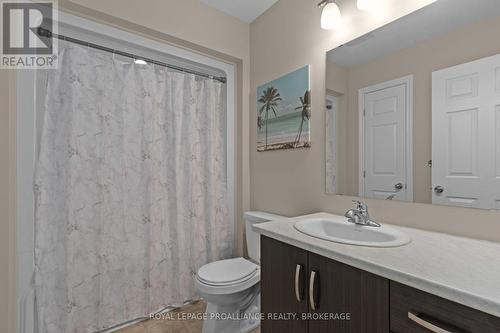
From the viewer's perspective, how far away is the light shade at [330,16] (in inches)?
55.0

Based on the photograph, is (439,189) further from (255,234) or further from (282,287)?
(255,234)

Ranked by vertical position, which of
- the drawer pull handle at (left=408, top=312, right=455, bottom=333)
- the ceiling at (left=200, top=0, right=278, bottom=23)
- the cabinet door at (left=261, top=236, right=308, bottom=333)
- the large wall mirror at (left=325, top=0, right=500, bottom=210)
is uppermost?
the ceiling at (left=200, top=0, right=278, bottom=23)

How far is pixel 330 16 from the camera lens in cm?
141

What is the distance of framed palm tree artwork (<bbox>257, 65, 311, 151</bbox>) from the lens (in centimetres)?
166

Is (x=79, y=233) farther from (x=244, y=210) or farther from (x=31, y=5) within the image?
(x=31, y=5)

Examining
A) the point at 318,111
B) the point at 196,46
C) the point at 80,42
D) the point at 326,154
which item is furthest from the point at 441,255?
the point at 80,42

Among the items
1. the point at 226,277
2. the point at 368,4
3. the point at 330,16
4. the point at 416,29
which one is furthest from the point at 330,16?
the point at 226,277

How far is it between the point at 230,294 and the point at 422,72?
1560 millimetres

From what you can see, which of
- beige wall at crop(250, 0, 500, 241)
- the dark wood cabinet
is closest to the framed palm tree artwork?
beige wall at crop(250, 0, 500, 241)

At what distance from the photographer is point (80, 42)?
4.99 ft

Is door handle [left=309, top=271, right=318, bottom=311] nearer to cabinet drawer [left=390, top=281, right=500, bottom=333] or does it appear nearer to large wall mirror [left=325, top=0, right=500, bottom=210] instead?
cabinet drawer [left=390, top=281, right=500, bottom=333]

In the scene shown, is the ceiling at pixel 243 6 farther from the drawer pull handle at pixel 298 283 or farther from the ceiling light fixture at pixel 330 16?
the drawer pull handle at pixel 298 283

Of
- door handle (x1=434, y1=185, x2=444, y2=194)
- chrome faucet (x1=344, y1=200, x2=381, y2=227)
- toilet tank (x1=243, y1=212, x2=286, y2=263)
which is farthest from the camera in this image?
toilet tank (x1=243, y1=212, x2=286, y2=263)

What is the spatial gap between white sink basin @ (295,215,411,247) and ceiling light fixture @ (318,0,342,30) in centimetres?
113
